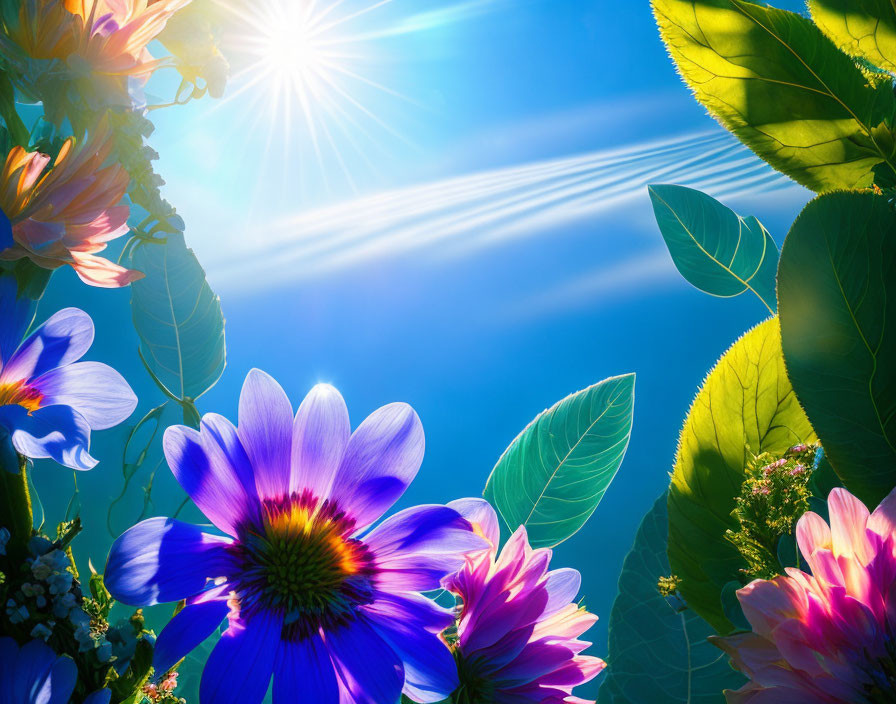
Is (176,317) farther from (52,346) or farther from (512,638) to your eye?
(512,638)

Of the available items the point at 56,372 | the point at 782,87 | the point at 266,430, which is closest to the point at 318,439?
the point at 266,430

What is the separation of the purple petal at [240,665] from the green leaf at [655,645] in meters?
0.23

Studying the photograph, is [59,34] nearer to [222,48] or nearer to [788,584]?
[222,48]

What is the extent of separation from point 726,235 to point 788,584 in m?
0.29

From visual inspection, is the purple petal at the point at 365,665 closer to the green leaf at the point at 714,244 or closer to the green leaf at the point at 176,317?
the green leaf at the point at 176,317

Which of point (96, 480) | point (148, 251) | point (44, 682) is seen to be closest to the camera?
point (44, 682)

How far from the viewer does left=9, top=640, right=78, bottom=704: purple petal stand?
0.62 ft

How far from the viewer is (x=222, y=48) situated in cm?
31

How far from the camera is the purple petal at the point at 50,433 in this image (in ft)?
0.64

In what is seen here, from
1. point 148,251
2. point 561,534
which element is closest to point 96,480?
point 148,251

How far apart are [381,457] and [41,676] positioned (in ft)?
0.40

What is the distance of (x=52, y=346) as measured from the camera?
24 cm

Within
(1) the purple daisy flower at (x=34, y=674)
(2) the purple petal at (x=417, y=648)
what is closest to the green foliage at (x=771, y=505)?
(2) the purple petal at (x=417, y=648)

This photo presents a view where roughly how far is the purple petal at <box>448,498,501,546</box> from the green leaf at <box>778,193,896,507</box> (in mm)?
129
